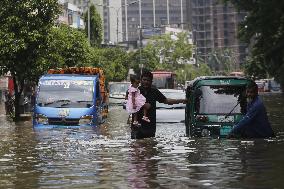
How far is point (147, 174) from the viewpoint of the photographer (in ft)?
37.9

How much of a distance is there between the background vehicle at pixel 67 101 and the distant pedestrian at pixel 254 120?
10.6 meters

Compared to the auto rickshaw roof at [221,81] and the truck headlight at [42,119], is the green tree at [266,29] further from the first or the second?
the auto rickshaw roof at [221,81]

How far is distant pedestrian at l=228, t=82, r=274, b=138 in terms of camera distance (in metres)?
15.4

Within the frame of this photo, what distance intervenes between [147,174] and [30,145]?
24.5 ft

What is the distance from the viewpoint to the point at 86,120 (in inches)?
1023

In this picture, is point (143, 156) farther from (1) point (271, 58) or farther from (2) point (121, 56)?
(2) point (121, 56)

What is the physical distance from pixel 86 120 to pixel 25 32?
Result: 10.8 metres

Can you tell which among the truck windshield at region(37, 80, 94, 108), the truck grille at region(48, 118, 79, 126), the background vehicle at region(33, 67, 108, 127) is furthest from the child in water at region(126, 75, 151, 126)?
the truck windshield at region(37, 80, 94, 108)

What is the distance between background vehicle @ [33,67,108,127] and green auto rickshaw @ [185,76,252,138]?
6.57 meters

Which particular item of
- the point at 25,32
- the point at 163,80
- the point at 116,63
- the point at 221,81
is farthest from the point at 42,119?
the point at 116,63

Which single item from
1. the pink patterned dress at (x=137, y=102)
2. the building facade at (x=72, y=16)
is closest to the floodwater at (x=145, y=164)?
the pink patterned dress at (x=137, y=102)

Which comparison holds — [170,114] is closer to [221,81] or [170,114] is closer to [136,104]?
[221,81]

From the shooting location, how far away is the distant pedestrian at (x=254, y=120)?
15375 mm

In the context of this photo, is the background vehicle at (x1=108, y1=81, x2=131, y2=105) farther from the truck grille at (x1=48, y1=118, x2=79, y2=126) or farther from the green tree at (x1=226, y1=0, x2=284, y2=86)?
the truck grille at (x1=48, y1=118, x2=79, y2=126)
